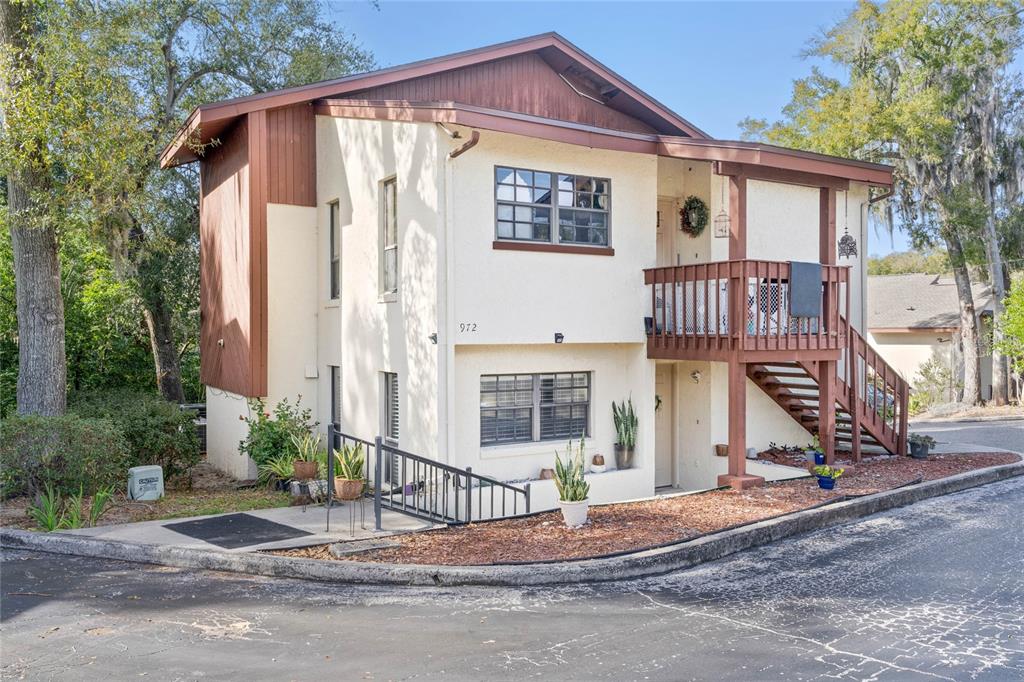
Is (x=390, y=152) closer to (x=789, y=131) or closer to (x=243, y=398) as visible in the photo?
(x=243, y=398)

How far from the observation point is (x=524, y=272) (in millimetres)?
11242

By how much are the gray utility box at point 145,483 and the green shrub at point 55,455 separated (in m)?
0.77

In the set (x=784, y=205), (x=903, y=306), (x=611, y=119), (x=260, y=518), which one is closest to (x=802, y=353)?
(x=784, y=205)

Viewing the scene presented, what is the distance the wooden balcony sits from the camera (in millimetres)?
11172

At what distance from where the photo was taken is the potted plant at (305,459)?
11805 mm

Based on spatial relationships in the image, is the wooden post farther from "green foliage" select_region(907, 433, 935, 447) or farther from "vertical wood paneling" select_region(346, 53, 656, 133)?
"vertical wood paneling" select_region(346, 53, 656, 133)

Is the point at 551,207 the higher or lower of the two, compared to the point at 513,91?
lower

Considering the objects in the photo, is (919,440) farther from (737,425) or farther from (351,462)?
(351,462)

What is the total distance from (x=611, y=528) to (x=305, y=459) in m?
5.25

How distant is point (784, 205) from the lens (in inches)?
532

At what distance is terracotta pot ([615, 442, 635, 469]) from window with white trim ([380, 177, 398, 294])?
14.2 feet

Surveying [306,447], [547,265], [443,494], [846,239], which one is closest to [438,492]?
[443,494]

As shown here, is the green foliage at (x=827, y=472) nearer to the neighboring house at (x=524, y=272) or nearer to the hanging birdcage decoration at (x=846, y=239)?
the neighboring house at (x=524, y=272)

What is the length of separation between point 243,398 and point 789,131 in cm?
1946
